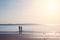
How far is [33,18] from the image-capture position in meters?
2.87

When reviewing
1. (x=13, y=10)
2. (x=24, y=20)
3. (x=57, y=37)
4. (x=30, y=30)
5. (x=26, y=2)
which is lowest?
(x=57, y=37)

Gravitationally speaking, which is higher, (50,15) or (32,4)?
(32,4)

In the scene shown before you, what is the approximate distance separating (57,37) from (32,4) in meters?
1.07

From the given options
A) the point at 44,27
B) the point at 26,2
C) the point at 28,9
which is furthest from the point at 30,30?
the point at 26,2

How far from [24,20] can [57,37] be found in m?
0.95

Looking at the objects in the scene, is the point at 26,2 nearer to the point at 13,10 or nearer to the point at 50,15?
the point at 13,10

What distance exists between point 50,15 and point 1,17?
130 cm

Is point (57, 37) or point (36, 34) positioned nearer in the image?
point (57, 37)

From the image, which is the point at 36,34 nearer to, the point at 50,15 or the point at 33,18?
the point at 33,18


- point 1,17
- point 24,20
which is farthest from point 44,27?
point 1,17

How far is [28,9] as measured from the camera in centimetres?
288

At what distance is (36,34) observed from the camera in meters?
2.89

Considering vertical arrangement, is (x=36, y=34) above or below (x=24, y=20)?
below

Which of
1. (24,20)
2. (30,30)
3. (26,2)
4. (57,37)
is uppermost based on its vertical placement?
(26,2)
